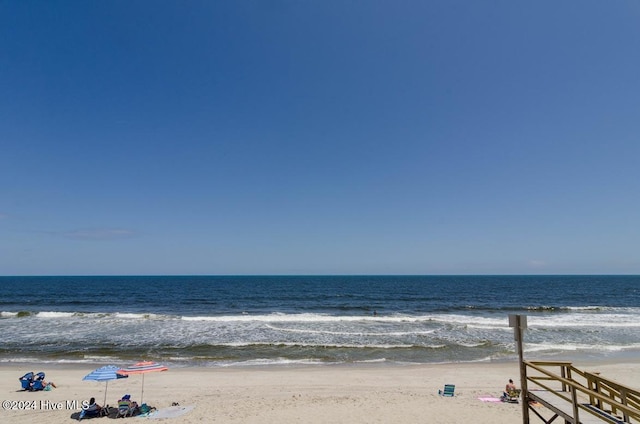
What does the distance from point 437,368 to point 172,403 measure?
13.3 metres

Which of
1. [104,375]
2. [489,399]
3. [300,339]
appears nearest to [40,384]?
[104,375]

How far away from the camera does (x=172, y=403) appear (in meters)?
13.2

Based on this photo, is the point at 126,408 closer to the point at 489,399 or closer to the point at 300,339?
the point at 489,399

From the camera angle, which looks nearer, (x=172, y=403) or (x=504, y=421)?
(x=504, y=421)

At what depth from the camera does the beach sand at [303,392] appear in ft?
38.7

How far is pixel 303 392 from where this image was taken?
48.2 ft

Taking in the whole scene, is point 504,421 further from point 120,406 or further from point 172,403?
point 120,406

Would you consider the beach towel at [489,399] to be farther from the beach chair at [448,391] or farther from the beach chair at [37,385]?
the beach chair at [37,385]

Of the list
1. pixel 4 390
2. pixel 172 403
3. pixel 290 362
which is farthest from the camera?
pixel 290 362

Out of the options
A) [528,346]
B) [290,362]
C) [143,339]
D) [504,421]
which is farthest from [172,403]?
[528,346]

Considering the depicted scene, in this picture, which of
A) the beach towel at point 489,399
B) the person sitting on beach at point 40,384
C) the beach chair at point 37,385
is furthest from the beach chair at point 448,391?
the beach chair at point 37,385

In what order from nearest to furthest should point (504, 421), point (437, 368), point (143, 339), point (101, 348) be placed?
point (504, 421), point (437, 368), point (101, 348), point (143, 339)

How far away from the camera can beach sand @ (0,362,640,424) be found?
11.8m

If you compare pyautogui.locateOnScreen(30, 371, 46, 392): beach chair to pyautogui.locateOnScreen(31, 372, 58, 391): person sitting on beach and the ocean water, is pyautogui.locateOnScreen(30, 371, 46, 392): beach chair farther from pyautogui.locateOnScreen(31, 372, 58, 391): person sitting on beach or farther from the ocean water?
the ocean water
